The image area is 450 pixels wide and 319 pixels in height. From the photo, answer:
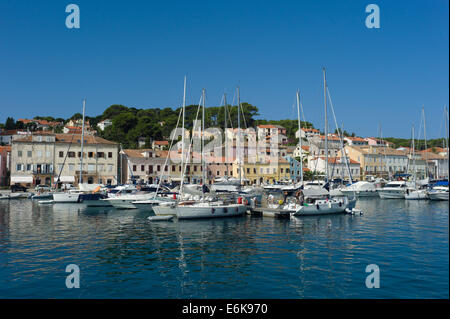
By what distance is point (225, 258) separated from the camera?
16.6 m

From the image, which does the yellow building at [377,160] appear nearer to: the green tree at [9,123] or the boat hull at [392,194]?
the boat hull at [392,194]

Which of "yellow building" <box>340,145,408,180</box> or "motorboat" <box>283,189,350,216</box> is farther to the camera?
"yellow building" <box>340,145,408,180</box>

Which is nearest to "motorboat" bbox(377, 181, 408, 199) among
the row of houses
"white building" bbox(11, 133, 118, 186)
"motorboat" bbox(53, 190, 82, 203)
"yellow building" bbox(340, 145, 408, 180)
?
the row of houses

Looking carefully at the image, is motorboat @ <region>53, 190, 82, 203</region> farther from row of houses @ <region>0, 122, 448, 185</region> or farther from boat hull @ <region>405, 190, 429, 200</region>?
boat hull @ <region>405, 190, 429, 200</region>

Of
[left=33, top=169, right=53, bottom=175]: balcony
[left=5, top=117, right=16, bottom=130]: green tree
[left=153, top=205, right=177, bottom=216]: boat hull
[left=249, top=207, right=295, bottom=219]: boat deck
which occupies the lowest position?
[left=249, top=207, right=295, bottom=219]: boat deck

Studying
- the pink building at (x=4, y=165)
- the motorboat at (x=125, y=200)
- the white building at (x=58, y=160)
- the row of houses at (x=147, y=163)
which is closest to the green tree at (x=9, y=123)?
the row of houses at (x=147, y=163)

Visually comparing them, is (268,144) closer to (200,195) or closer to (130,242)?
(200,195)

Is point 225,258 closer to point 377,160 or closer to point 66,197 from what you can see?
point 66,197

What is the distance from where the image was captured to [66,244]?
19.5 meters

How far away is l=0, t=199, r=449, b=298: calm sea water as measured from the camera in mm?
12422

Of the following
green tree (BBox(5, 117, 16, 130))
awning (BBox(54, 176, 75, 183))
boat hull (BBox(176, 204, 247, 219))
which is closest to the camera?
boat hull (BBox(176, 204, 247, 219))

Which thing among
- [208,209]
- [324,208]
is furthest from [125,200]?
[324,208]

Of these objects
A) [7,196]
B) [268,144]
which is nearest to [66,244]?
[7,196]

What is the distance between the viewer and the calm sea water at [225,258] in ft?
40.8
